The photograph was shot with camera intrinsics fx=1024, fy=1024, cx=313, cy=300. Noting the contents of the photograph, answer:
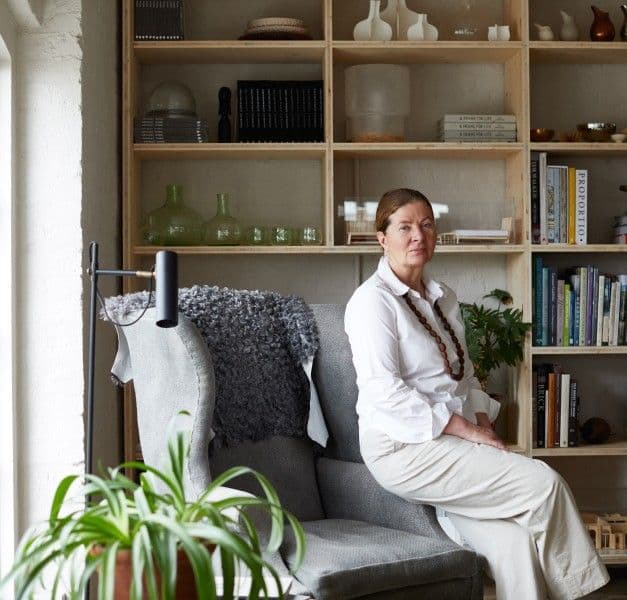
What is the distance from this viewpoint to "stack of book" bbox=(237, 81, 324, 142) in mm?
3961

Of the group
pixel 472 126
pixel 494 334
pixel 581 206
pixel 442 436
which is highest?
pixel 472 126

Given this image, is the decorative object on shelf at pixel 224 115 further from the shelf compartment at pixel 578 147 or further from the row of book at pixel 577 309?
the row of book at pixel 577 309

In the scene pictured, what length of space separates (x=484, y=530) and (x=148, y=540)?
154cm

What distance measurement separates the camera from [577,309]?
404 cm

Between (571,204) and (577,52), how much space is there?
60cm

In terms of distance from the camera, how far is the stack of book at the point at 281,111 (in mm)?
3961

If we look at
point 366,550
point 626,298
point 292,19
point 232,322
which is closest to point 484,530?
point 366,550

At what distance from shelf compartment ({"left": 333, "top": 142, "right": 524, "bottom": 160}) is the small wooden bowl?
93 mm

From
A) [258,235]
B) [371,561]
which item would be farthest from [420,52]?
[371,561]

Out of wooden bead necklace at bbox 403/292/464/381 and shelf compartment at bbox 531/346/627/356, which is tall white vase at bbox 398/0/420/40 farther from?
wooden bead necklace at bbox 403/292/464/381

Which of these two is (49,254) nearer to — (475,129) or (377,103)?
(377,103)

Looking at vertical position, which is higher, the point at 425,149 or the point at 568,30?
the point at 568,30

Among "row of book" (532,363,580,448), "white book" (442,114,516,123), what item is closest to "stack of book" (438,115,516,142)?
"white book" (442,114,516,123)

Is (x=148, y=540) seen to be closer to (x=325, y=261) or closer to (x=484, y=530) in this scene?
(x=484, y=530)
